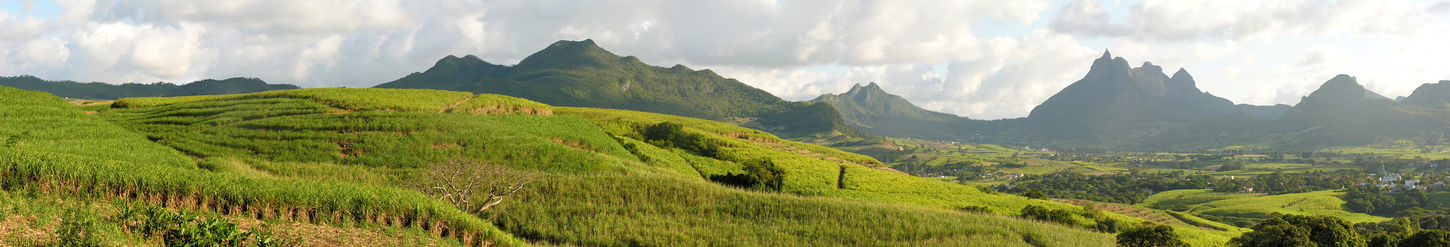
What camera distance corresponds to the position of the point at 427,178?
3475 centimetres

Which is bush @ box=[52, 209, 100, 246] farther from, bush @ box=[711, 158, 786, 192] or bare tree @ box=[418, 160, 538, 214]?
bush @ box=[711, 158, 786, 192]

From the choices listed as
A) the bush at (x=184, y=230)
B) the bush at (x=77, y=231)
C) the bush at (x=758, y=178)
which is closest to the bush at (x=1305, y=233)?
the bush at (x=758, y=178)

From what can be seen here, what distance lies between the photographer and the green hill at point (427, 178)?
61.7 ft

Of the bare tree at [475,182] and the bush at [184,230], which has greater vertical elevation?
the bush at [184,230]

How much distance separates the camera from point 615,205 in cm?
3172

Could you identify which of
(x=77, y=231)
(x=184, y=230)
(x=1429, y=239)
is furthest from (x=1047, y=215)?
(x=77, y=231)

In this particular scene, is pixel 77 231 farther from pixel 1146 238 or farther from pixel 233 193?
pixel 1146 238

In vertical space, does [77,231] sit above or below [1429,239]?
above

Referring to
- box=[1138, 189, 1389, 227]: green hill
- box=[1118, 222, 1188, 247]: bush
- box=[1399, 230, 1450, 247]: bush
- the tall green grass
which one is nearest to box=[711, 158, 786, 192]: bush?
box=[1118, 222, 1188, 247]: bush

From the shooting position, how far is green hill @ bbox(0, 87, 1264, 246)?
18.8 metres

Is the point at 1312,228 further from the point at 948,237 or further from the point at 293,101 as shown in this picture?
the point at 293,101

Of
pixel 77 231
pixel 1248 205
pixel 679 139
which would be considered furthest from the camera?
pixel 1248 205

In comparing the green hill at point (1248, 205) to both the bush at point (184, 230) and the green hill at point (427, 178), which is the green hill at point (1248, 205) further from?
the bush at point (184, 230)

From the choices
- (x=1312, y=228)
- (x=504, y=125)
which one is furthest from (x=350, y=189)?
(x=1312, y=228)
